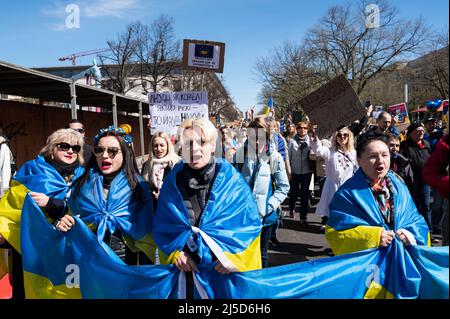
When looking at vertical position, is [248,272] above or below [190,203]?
below

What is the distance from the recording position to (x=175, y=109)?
5824mm

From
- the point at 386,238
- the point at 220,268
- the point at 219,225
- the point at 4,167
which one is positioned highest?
the point at 4,167

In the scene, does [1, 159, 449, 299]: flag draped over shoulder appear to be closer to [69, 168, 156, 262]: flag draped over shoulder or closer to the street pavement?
[69, 168, 156, 262]: flag draped over shoulder

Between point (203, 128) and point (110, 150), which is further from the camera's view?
point (110, 150)

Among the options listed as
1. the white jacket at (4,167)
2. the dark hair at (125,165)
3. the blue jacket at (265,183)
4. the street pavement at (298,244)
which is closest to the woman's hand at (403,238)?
the blue jacket at (265,183)

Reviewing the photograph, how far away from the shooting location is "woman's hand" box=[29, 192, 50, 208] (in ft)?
9.83

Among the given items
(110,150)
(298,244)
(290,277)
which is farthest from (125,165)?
(298,244)

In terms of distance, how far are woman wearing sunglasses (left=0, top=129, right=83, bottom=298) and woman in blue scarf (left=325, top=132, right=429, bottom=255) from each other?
82.7 inches

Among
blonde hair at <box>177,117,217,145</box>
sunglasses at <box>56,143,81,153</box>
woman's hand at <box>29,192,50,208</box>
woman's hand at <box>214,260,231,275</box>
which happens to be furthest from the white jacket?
woman's hand at <box>214,260,231,275</box>

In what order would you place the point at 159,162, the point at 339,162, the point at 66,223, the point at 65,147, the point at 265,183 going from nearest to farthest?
1. the point at 66,223
2. the point at 65,147
3. the point at 265,183
4. the point at 159,162
5. the point at 339,162

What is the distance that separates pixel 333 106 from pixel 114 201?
360 cm

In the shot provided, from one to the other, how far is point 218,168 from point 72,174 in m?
1.41

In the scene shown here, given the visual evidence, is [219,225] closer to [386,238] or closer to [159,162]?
[386,238]

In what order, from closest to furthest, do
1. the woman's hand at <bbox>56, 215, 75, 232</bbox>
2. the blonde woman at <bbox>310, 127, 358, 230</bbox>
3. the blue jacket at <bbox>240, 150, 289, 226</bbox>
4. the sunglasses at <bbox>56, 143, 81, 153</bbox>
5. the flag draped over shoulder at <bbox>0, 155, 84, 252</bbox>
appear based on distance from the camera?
1. the woman's hand at <bbox>56, 215, 75, 232</bbox>
2. the flag draped over shoulder at <bbox>0, 155, 84, 252</bbox>
3. the sunglasses at <bbox>56, 143, 81, 153</bbox>
4. the blue jacket at <bbox>240, 150, 289, 226</bbox>
5. the blonde woman at <bbox>310, 127, 358, 230</bbox>
